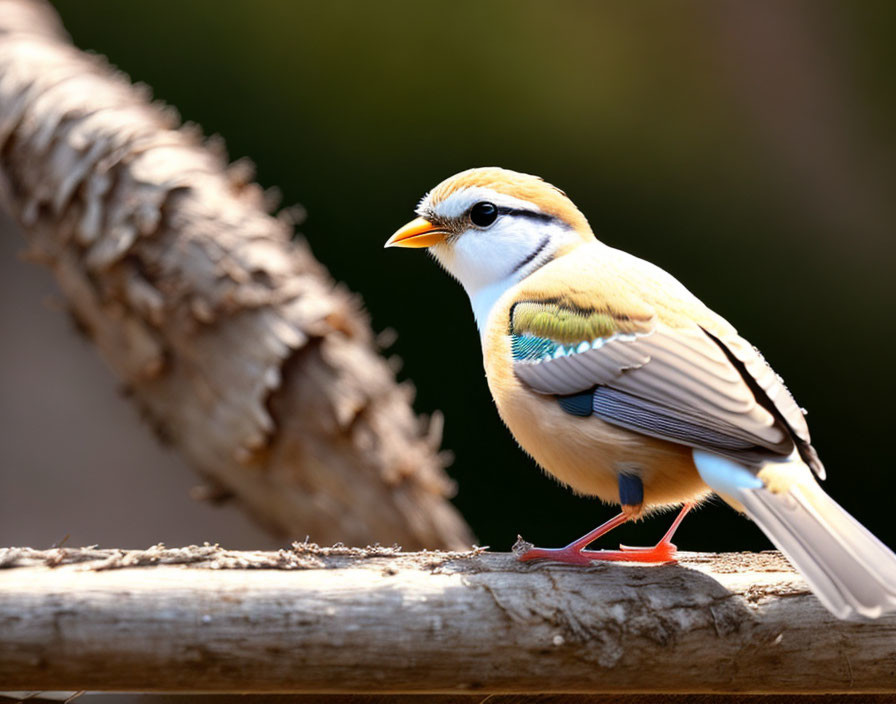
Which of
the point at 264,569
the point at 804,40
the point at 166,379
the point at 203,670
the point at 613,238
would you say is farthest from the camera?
the point at 804,40

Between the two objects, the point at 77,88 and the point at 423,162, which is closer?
the point at 77,88

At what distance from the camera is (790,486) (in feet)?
5.65

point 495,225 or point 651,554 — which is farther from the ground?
point 495,225

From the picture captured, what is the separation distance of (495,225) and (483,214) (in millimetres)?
40

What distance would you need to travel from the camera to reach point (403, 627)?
163 cm

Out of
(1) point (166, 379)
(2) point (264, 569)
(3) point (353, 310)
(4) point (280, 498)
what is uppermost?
(2) point (264, 569)

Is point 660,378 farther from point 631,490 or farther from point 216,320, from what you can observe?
point 216,320

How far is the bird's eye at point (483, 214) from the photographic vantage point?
2.34 metres

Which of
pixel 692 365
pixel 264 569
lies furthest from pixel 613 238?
pixel 264 569

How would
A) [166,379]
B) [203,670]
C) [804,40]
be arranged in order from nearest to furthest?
1. [203,670]
2. [166,379]
3. [804,40]

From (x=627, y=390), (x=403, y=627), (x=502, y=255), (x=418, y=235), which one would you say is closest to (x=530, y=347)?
(x=627, y=390)

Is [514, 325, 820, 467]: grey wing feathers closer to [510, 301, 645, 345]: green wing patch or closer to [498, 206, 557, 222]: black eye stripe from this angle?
[510, 301, 645, 345]: green wing patch

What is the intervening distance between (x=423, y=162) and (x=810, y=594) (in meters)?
2.95

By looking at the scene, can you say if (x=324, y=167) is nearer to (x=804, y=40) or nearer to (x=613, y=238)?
(x=613, y=238)
